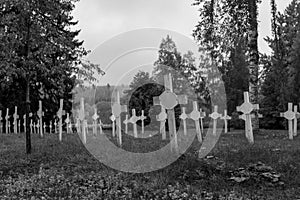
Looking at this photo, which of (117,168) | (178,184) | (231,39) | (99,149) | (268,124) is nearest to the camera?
(178,184)

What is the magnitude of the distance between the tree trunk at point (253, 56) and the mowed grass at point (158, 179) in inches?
320

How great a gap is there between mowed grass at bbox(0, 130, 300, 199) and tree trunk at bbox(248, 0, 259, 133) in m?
8.13

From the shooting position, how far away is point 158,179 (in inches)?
370

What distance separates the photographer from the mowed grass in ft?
27.5

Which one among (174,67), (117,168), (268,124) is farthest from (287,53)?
(117,168)

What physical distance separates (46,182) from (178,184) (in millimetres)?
3435

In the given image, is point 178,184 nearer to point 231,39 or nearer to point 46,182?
point 46,182

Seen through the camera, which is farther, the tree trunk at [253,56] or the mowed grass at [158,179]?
the tree trunk at [253,56]

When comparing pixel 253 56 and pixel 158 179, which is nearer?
pixel 158 179

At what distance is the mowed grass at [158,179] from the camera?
8.38 m

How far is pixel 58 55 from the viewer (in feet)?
51.9

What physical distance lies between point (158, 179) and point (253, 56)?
44.2 feet

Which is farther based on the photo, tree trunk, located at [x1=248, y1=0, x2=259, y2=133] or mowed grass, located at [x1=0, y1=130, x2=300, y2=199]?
tree trunk, located at [x1=248, y1=0, x2=259, y2=133]

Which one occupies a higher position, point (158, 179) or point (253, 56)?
point (253, 56)
